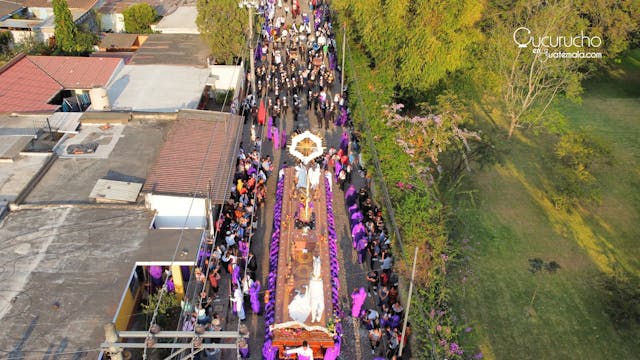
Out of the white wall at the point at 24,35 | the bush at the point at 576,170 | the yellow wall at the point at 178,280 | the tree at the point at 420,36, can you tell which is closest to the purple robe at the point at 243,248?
the yellow wall at the point at 178,280

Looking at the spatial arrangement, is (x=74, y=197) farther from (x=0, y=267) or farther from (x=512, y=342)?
(x=512, y=342)

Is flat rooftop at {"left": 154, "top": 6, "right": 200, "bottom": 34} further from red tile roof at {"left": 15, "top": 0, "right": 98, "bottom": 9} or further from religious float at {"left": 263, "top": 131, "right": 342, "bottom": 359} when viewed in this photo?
religious float at {"left": 263, "top": 131, "right": 342, "bottom": 359}

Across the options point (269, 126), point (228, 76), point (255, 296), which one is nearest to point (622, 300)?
point (255, 296)

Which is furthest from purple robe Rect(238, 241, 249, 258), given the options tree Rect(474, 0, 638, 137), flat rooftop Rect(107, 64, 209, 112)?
tree Rect(474, 0, 638, 137)

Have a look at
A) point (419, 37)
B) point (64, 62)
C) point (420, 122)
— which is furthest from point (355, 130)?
point (64, 62)

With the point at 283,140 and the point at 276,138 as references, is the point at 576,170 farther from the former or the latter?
the point at 276,138
